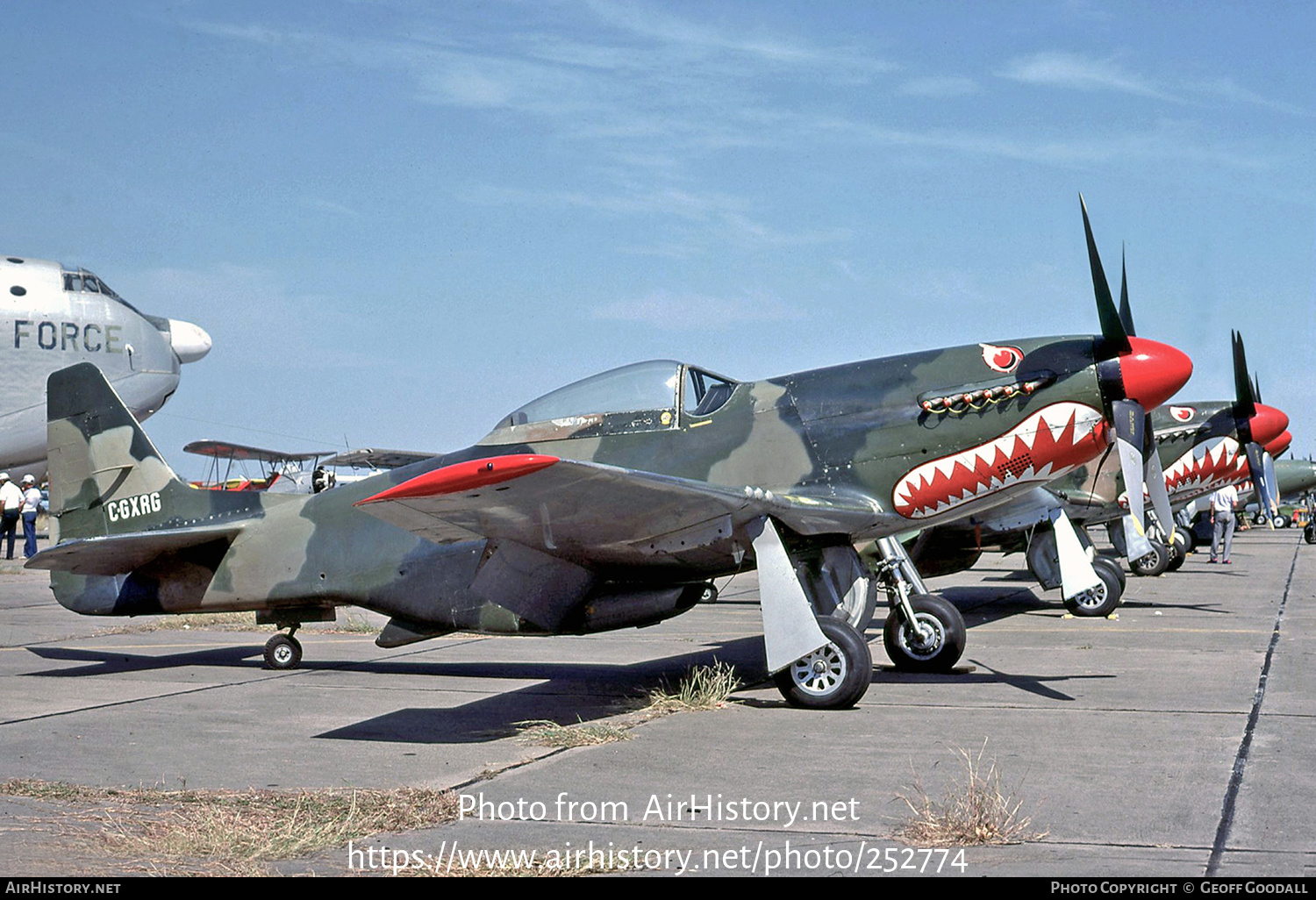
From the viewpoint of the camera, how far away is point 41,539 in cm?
3120

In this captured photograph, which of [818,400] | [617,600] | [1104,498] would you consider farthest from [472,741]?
[1104,498]

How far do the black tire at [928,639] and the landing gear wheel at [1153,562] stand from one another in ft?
39.9

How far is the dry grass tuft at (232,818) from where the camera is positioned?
4.29 m

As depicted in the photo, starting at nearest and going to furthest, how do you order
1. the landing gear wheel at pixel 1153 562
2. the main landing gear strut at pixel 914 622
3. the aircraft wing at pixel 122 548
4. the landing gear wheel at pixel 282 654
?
the main landing gear strut at pixel 914 622 < the aircraft wing at pixel 122 548 < the landing gear wheel at pixel 282 654 < the landing gear wheel at pixel 1153 562

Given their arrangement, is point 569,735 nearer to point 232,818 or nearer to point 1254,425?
point 232,818

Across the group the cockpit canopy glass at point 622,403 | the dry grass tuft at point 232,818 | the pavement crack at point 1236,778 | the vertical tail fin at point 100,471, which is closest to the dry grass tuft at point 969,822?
the pavement crack at point 1236,778

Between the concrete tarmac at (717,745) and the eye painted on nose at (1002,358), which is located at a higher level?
the eye painted on nose at (1002,358)

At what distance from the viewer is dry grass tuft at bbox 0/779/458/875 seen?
4.29 meters

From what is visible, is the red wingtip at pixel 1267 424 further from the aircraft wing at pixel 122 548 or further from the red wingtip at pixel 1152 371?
the aircraft wing at pixel 122 548

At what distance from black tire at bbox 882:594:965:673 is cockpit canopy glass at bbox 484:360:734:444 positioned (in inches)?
94.9

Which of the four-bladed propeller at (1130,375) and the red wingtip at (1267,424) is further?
the red wingtip at (1267,424)

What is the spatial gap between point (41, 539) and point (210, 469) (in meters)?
21.7

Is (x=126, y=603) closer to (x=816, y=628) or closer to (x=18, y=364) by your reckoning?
(x=816, y=628)

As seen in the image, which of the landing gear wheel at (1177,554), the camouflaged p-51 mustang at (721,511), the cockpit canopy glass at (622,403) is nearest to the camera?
the camouflaged p-51 mustang at (721,511)
